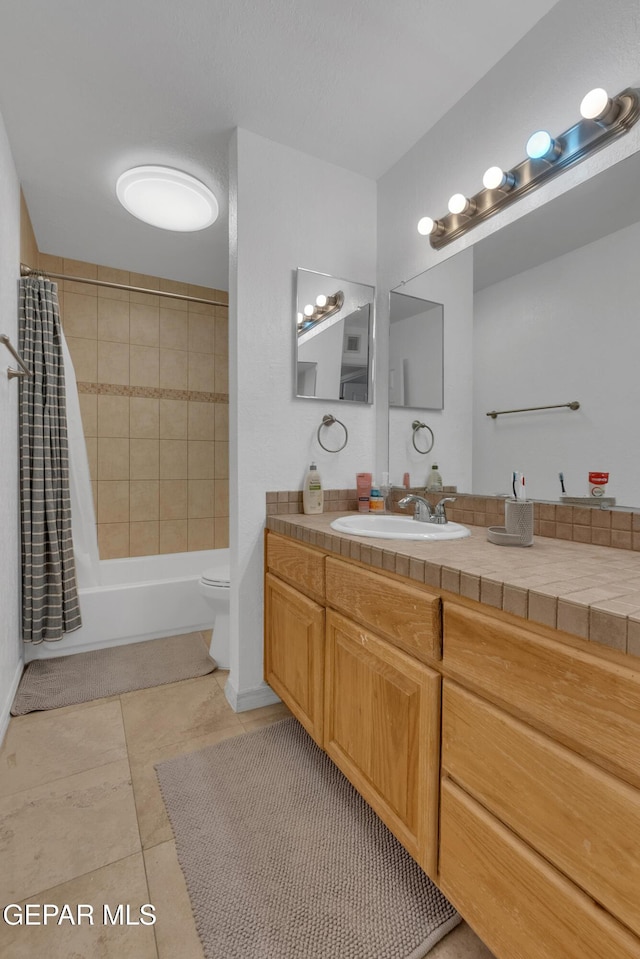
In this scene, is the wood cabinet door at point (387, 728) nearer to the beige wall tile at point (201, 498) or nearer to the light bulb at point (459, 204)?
the light bulb at point (459, 204)

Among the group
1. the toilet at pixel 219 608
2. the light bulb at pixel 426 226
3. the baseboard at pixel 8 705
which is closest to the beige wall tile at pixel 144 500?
the toilet at pixel 219 608

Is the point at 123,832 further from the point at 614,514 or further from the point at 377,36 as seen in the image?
the point at 377,36

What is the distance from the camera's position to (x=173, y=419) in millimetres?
3262

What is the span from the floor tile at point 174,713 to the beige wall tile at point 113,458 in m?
1.60

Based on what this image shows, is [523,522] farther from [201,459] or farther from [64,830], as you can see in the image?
[201,459]

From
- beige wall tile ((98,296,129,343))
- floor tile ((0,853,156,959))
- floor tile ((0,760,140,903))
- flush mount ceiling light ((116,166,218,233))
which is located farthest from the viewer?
beige wall tile ((98,296,129,343))

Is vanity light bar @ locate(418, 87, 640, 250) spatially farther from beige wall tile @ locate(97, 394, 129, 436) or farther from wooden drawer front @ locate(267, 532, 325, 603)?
beige wall tile @ locate(97, 394, 129, 436)

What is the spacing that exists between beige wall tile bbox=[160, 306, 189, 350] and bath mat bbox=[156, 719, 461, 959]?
2717 mm

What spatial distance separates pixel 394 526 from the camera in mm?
1672

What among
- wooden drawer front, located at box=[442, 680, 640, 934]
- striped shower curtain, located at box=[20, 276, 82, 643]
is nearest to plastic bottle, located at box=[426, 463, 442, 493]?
wooden drawer front, located at box=[442, 680, 640, 934]

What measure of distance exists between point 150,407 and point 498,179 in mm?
2580

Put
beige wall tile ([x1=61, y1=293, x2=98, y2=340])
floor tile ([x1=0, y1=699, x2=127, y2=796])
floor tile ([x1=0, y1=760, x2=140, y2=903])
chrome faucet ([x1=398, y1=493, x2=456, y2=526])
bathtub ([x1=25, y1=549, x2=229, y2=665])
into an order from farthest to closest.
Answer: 1. beige wall tile ([x1=61, y1=293, x2=98, y2=340])
2. bathtub ([x1=25, y1=549, x2=229, y2=665])
3. chrome faucet ([x1=398, y1=493, x2=456, y2=526])
4. floor tile ([x1=0, y1=699, x2=127, y2=796])
5. floor tile ([x1=0, y1=760, x2=140, y2=903])

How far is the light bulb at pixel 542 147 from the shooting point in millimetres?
1275

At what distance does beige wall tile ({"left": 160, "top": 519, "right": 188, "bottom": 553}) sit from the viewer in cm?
323
